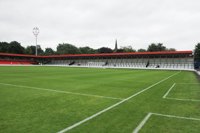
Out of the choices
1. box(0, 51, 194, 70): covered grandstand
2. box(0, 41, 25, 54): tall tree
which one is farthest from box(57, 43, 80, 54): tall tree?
box(0, 51, 194, 70): covered grandstand

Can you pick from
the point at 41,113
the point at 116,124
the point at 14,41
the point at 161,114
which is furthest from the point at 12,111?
the point at 14,41

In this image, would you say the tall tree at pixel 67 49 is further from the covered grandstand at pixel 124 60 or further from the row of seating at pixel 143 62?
the row of seating at pixel 143 62

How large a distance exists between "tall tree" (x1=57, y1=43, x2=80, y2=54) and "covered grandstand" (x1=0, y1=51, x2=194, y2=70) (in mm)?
36730

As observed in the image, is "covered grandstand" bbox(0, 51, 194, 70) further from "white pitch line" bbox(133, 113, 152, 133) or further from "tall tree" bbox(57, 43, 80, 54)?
"white pitch line" bbox(133, 113, 152, 133)

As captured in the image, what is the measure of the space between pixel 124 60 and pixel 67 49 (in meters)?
64.0

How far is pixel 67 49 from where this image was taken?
138250 mm

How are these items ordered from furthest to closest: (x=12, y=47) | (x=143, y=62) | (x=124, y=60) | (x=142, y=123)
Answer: (x=12, y=47)
(x=124, y=60)
(x=143, y=62)
(x=142, y=123)

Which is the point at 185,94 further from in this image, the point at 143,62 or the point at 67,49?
the point at 67,49

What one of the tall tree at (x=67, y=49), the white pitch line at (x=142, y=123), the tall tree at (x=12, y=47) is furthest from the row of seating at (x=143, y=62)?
the white pitch line at (x=142, y=123)

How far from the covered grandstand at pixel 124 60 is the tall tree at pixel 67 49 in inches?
1446

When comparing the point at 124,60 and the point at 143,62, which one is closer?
the point at 143,62

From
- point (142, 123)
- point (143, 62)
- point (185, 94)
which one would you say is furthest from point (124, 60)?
point (142, 123)

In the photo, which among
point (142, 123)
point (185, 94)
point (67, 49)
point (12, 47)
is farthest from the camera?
point (67, 49)

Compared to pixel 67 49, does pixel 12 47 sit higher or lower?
lower
